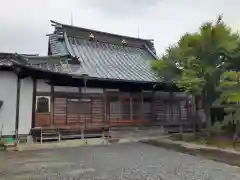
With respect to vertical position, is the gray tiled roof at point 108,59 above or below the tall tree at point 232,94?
above

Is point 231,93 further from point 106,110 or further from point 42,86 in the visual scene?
A: point 42,86

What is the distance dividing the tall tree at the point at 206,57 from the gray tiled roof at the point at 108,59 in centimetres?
332

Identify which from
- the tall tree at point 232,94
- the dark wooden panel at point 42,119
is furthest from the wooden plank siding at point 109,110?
the tall tree at point 232,94

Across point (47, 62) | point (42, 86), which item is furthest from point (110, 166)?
point (47, 62)

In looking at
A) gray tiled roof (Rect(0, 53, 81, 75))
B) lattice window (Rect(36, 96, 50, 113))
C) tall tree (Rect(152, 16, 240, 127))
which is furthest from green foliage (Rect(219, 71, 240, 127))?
lattice window (Rect(36, 96, 50, 113))

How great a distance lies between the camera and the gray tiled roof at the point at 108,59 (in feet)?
56.6

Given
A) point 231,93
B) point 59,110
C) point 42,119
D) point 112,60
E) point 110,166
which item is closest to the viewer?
point 110,166

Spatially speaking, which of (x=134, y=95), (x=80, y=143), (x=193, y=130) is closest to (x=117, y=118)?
(x=134, y=95)

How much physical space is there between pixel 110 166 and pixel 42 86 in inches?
284

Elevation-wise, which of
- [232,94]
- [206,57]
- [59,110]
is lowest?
[59,110]

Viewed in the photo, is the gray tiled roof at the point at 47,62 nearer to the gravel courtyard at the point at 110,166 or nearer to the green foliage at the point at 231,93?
the gravel courtyard at the point at 110,166

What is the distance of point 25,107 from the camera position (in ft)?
46.3

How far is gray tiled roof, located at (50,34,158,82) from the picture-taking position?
17250mm

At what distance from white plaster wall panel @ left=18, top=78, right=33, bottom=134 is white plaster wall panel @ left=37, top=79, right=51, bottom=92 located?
16.5 inches
